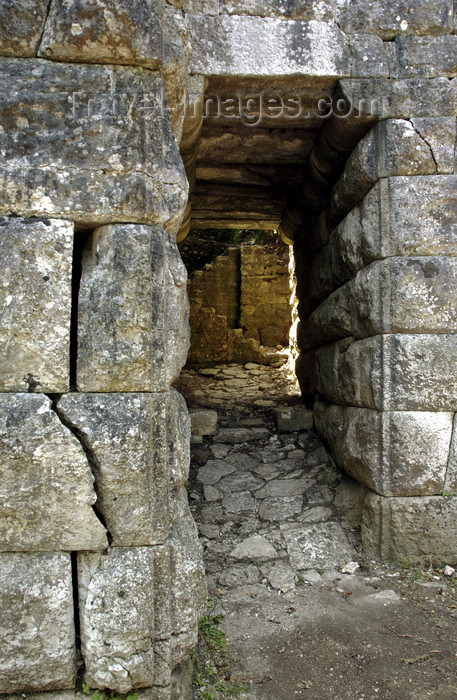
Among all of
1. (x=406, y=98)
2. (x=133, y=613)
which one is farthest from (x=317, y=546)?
(x=406, y=98)

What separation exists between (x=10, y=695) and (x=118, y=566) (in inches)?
22.5

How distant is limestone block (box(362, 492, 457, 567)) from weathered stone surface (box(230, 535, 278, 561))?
755 mm

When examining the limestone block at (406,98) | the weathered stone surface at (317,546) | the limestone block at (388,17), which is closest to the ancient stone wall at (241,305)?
the weathered stone surface at (317,546)

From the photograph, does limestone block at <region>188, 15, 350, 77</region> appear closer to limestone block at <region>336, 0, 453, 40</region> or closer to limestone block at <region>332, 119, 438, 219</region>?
limestone block at <region>336, 0, 453, 40</region>

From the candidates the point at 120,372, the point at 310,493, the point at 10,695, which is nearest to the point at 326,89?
the point at 120,372

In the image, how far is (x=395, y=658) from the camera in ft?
7.01

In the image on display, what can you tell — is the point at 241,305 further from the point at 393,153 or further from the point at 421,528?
the point at 421,528

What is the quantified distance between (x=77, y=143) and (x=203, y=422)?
10.4 feet

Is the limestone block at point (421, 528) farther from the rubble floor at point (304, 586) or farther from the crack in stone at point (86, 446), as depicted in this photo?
the crack in stone at point (86, 446)

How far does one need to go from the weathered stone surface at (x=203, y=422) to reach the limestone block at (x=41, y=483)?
283 cm

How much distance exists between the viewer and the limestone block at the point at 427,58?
9.77 ft

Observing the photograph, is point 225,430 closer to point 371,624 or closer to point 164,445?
point 371,624

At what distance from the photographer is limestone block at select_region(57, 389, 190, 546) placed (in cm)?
161

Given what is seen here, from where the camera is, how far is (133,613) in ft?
5.28
